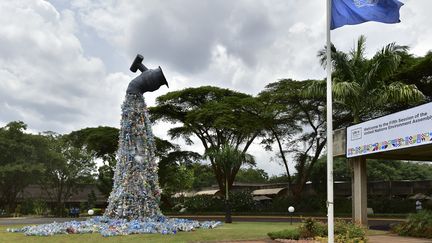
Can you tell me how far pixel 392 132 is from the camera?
663 inches

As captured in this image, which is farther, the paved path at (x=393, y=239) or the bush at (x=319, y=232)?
the paved path at (x=393, y=239)

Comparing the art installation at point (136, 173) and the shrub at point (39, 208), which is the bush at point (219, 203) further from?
the art installation at point (136, 173)

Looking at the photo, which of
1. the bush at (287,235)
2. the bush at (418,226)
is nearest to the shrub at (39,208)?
the bush at (287,235)

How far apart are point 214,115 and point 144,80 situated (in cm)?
1846

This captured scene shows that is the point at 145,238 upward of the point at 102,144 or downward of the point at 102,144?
downward

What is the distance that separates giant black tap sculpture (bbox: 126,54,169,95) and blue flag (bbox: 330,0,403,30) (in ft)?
38.5

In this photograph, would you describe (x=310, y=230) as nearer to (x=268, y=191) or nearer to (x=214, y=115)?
(x=214, y=115)

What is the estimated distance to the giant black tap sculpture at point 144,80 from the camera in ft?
68.5

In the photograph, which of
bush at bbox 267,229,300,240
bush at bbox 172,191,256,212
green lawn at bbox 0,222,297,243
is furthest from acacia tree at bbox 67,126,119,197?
bush at bbox 267,229,300,240

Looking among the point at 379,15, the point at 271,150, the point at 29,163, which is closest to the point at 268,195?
the point at 271,150

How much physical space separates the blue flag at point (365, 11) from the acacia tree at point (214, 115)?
27.9m

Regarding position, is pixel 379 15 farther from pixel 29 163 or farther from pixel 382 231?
pixel 29 163

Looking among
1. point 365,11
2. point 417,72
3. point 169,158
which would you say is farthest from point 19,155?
point 365,11

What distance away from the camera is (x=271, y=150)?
45031 millimetres
